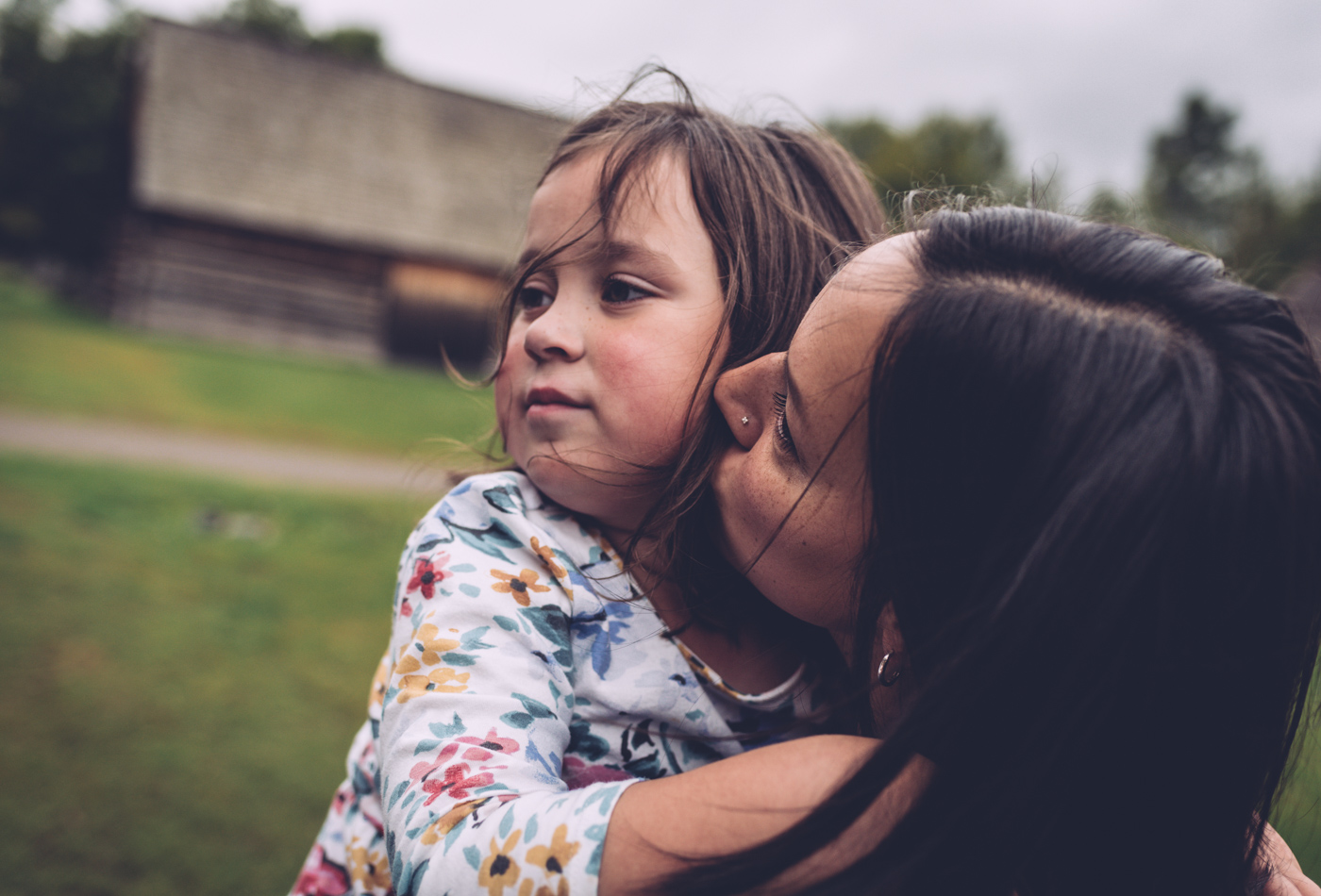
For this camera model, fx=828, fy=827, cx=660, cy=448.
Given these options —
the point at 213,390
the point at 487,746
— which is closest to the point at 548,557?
the point at 487,746

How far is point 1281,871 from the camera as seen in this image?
104cm

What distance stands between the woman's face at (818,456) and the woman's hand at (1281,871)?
60cm

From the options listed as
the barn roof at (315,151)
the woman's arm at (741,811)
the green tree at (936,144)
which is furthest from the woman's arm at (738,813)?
the green tree at (936,144)

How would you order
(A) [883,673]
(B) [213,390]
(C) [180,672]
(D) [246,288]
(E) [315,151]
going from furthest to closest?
1. (E) [315,151]
2. (D) [246,288]
3. (B) [213,390]
4. (C) [180,672]
5. (A) [883,673]

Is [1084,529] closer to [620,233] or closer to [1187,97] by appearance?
[620,233]

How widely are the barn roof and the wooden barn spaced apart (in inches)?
1.4

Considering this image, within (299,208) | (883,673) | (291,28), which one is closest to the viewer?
(883,673)

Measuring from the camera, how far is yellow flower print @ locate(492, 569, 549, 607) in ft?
3.29

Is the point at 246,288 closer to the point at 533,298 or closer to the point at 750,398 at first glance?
the point at 533,298

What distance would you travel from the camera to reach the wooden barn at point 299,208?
57.1ft

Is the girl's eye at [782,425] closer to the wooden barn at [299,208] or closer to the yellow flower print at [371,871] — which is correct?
the yellow flower print at [371,871]

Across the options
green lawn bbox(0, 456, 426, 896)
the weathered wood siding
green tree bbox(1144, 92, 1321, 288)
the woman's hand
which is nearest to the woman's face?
the woman's hand

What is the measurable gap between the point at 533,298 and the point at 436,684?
651 mm

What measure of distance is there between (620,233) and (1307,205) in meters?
44.9
